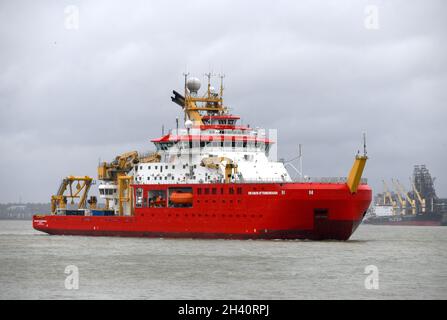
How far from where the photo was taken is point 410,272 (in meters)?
39.1

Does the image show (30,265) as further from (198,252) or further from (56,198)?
(56,198)

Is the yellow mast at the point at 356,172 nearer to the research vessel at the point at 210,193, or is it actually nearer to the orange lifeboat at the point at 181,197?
the research vessel at the point at 210,193

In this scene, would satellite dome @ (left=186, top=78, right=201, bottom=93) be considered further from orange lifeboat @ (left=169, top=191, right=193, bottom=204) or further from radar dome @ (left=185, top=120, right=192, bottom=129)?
orange lifeboat @ (left=169, top=191, right=193, bottom=204)

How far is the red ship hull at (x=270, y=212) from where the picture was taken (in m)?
52.4

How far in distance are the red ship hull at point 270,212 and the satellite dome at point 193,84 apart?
10275mm

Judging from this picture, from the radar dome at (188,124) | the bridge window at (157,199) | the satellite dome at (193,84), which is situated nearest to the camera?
the bridge window at (157,199)

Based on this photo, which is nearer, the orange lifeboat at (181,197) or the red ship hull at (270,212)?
the red ship hull at (270,212)

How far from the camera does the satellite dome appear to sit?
6588 cm

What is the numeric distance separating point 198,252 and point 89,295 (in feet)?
55.0

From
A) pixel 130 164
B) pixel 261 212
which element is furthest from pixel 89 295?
pixel 130 164

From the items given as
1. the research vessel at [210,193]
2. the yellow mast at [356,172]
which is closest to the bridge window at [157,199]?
the research vessel at [210,193]

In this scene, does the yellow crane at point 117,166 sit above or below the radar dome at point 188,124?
below

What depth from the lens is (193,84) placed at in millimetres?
66000

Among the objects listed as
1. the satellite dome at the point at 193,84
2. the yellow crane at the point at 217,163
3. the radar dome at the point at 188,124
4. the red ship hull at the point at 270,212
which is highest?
the satellite dome at the point at 193,84
